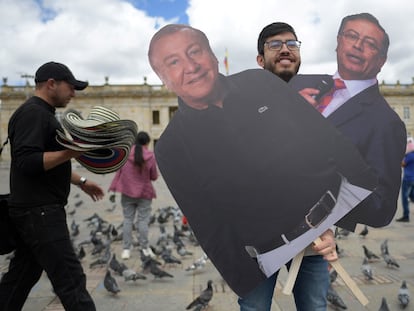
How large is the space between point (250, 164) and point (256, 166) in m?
0.03

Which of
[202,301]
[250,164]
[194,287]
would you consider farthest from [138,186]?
[250,164]

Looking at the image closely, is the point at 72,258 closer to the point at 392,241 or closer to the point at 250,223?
the point at 250,223

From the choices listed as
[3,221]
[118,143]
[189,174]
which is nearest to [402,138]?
[189,174]

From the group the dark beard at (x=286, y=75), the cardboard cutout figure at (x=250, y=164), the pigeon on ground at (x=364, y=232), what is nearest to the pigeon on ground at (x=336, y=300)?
the cardboard cutout figure at (x=250, y=164)

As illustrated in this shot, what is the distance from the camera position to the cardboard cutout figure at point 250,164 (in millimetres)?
1940

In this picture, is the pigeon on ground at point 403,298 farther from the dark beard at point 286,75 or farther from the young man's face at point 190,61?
the young man's face at point 190,61

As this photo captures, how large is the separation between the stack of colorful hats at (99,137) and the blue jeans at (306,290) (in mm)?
1234

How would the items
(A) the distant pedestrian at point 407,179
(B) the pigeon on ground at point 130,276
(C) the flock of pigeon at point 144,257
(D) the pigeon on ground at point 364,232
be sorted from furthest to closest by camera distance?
(A) the distant pedestrian at point 407,179 < (D) the pigeon on ground at point 364,232 < (B) the pigeon on ground at point 130,276 < (C) the flock of pigeon at point 144,257

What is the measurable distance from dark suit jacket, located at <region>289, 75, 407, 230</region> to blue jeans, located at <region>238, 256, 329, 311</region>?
0.31m

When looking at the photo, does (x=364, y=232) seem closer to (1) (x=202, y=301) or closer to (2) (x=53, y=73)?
(1) (x=202, y=301)

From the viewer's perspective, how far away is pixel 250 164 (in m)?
1.95

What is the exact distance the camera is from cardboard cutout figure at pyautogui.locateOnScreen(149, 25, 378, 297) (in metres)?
1.94

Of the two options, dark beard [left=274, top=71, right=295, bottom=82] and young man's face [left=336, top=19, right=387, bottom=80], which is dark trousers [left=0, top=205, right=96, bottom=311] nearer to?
dark beard [left=274, top=71, right=295, bottom=82]

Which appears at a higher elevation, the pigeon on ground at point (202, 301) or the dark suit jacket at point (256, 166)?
the dark suit jacket at point (256, 166)
